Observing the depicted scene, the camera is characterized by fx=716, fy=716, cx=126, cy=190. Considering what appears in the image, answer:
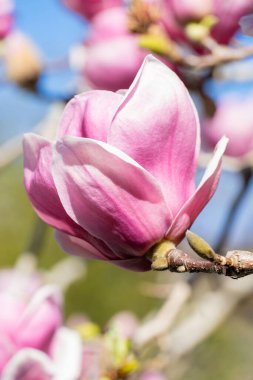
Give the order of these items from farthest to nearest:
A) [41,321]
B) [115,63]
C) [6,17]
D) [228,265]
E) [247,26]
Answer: [6,17]
[115,63]
[41,321]
[247,26]
[228,265]

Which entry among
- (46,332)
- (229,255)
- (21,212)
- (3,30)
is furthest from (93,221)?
(21,212)

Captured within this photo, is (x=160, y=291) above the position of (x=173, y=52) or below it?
below

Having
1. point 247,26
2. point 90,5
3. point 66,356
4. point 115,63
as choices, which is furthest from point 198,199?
point 90,5

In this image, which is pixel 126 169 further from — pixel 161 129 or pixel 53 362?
pixel 53 362

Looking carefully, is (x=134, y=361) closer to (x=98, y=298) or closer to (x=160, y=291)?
(x=160, y=291)

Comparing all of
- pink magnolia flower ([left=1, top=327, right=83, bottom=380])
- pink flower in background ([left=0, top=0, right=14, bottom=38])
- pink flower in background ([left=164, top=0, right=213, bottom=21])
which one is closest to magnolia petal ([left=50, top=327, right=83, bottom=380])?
pink magnolia flower ([left=1, top=327, right=83, bottom=380])

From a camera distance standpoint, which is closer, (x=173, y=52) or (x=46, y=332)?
(x=46, y=332)

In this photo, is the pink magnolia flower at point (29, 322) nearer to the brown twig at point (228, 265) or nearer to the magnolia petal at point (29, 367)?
the magnolia petal at point (29, 367)
